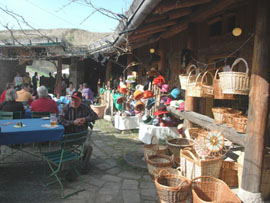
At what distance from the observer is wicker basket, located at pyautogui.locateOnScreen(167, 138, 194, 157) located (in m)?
4.11

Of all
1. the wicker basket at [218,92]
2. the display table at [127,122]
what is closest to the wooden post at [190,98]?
the wicker basket at [218,92]

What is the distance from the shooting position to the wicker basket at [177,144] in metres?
4.11

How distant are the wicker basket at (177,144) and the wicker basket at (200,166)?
2.78 ft

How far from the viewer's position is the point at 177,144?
4395 mm

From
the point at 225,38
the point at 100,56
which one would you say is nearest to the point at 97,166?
the point at 225,38

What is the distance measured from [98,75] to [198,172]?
14580mm

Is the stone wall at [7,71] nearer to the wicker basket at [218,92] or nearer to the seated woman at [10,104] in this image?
the seated woman at [10,104]

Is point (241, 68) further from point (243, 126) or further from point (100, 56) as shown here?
point (100, 56)

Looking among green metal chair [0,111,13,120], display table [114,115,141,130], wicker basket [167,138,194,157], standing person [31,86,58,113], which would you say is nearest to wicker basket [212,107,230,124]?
wicker basket [167,138,194,157]

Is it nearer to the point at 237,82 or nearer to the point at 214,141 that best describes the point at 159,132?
the point at 214,141

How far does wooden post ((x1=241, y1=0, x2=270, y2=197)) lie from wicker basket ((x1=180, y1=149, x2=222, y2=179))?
41cm

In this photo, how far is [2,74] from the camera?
15.4 m

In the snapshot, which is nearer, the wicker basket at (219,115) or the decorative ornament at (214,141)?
the decorative ornament at (214,141)

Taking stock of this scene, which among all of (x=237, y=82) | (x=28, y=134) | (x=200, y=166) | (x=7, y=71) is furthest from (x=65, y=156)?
(x=7, y=71)
